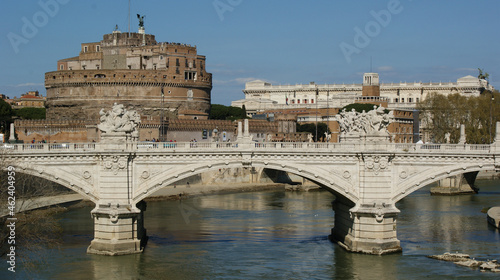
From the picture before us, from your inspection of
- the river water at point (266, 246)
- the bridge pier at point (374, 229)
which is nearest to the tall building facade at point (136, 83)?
the river water at point (266, 246)

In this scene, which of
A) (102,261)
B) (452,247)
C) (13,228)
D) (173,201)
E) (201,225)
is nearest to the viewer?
(13,228)

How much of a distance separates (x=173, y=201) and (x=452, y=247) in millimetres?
27695

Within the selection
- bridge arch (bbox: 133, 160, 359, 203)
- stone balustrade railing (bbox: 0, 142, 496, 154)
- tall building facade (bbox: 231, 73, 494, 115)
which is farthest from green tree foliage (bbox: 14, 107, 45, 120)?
bridge arch (bbox: 133, 160, 359, 203)

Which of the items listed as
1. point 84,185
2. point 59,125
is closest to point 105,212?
point 84,185

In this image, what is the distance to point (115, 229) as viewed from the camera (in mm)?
36094

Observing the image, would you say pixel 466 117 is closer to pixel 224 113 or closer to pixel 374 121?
pixel 224 113

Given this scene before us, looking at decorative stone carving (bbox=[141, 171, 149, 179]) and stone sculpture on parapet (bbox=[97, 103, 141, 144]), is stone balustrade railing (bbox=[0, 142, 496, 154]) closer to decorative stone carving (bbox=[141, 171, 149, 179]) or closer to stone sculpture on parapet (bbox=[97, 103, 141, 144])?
stone sculpture on parapet (bbox=[97, 103, 141, 144])

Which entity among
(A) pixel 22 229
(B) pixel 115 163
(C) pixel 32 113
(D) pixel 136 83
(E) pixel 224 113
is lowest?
(A) pixel 22 229

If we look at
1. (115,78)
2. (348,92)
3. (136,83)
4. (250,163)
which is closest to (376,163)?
(250,163)

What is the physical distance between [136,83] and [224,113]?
24.1 m

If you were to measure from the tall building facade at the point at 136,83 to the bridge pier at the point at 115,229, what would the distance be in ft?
176

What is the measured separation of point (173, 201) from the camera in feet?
205

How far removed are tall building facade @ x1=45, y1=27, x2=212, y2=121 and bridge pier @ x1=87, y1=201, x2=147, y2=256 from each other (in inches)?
2115

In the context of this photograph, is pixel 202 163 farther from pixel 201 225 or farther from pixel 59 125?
pixel 59 125
